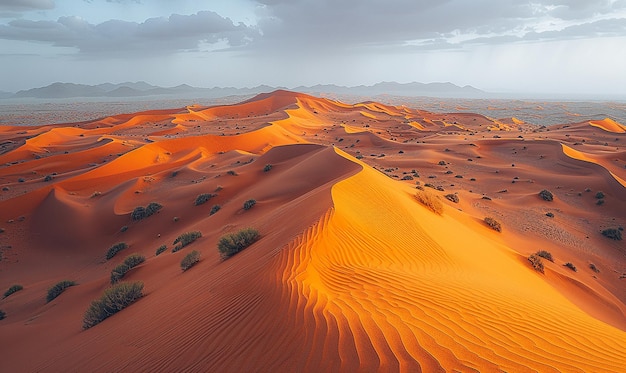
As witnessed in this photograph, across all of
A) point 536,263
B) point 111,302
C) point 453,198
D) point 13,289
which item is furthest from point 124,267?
point 453,198

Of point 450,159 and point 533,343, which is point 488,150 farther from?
point 533,343

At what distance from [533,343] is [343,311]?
2380 mm

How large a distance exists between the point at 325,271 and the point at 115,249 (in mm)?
13003

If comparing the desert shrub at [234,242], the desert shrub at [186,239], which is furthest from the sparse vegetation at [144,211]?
the desert shrub at [234,242]

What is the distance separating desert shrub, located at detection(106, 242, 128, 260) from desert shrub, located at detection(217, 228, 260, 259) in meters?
8.93

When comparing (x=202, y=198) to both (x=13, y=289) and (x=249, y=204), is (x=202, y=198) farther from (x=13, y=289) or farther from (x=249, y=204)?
(x=13, y=289)

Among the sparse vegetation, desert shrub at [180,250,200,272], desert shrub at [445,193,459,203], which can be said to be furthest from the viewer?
desert shrub at [445,193,459,203]

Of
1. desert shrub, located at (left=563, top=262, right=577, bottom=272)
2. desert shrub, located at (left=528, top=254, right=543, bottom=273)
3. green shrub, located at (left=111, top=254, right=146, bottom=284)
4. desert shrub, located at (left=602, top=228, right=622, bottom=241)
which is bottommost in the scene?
desert shrub, located at (left=602, top=228, right=622, bottom=241)

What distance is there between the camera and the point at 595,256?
13.9 m

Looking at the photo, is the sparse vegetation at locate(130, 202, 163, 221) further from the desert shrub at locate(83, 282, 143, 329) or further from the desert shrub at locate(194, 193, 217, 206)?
the desert shrub at locate(83, 282, 143, 329)

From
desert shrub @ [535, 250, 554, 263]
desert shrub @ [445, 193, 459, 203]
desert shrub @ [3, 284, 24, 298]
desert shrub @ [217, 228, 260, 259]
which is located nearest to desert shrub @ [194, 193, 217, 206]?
desert shrub @ [3, 284, 24, 298]

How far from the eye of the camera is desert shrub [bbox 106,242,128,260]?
49.2 ft

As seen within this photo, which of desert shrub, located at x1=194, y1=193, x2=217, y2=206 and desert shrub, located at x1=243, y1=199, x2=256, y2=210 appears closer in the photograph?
desert shrub, located at x1=243, y1=199, x2=256, y2=210

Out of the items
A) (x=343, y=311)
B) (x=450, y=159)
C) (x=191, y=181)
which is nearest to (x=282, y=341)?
(x=343, y=311)
